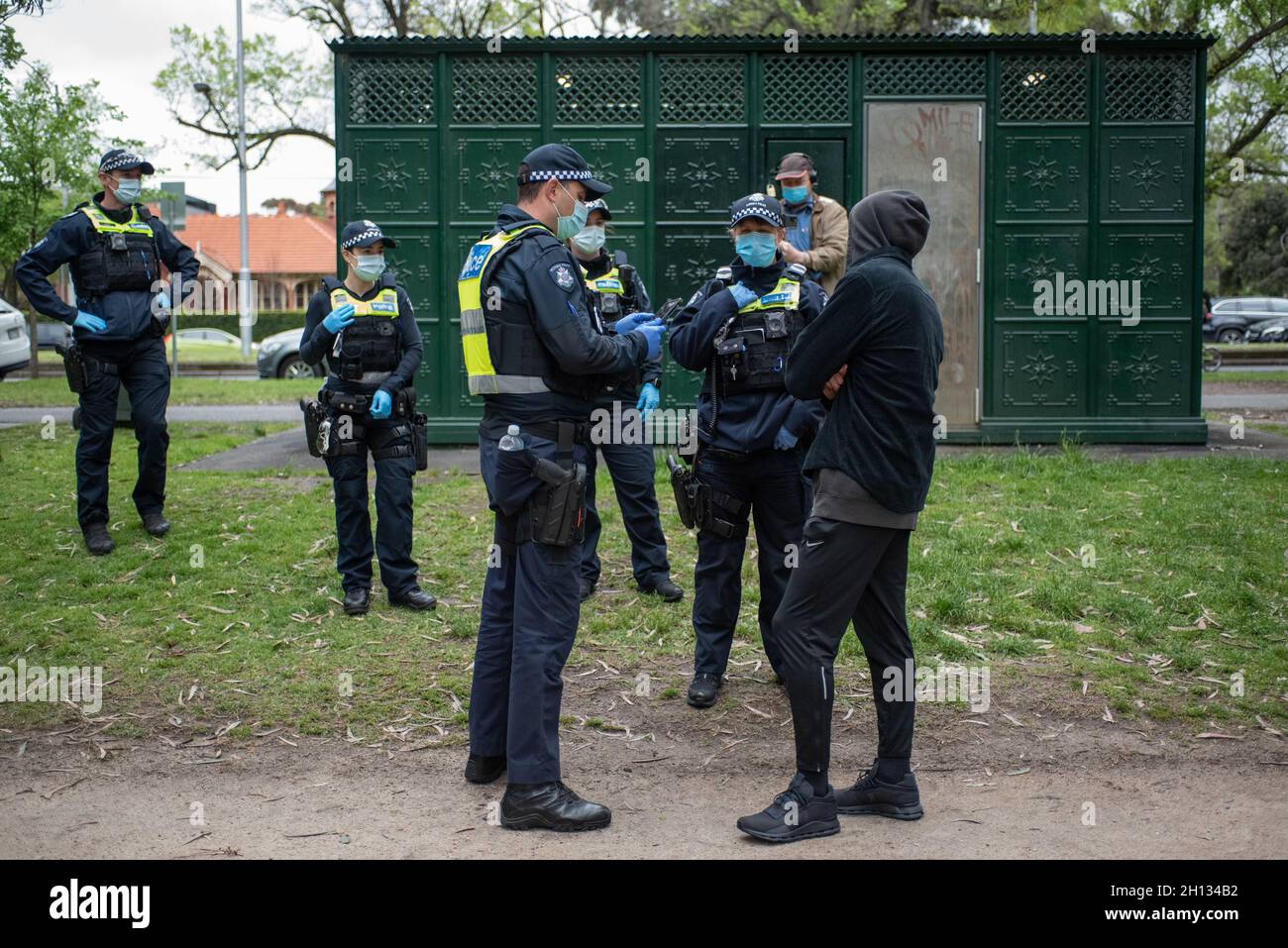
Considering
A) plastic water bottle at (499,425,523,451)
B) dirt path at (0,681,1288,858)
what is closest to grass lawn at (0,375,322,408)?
dirt path at (0,681,1288,858)

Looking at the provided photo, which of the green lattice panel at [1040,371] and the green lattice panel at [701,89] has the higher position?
the green lattice panel at [701,89]

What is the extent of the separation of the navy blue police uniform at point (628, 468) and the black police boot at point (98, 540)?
3.09 meters

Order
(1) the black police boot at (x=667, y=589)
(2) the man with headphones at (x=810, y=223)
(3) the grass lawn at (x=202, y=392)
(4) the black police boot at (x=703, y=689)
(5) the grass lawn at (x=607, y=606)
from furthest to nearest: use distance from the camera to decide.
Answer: (3) the grass lawn at (x=202, y=392) → (2) the man with headphones at (x=810, y=223) → (1) the black police boot at (x=667, y=589) → (5) the grass lawn at (x=607, y=606) → (4) the black police boot at (x=703, y=689)

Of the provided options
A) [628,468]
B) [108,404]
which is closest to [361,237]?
[628,468]

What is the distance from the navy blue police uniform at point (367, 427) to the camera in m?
7.32

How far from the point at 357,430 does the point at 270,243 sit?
6124cm

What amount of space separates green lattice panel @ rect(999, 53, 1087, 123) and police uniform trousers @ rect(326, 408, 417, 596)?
717 cm

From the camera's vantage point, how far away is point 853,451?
14.8ft

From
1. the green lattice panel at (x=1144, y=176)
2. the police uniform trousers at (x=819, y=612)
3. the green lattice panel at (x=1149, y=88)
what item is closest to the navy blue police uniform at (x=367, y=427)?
the police uniform trousers at (x=819, y=612)

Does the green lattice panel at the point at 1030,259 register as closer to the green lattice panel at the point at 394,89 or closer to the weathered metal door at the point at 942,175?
the weathered metal door at the point at 942,175

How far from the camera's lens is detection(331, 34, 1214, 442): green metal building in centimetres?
1194

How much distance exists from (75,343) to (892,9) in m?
→ 23.9

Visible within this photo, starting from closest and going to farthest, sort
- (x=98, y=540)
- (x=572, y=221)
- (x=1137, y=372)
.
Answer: (x=572, y=221), (x=98, y=540), (x=1137, y=372)

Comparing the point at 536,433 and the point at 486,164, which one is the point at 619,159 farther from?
the point at 536,433
